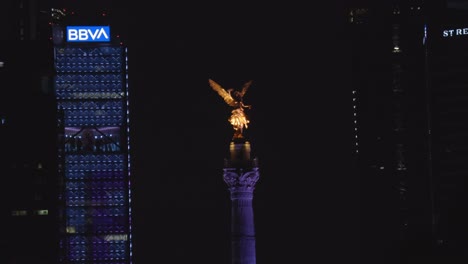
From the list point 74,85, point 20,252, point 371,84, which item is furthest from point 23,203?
point 371,84

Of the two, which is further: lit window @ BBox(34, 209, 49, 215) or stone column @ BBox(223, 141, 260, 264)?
lit window @ BBox(34, 209, 49, 215)

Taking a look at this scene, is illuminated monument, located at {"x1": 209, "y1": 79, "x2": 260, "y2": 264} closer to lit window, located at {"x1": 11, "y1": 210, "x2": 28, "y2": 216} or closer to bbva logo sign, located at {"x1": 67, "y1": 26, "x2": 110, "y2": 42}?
Answer: lit window, located at {"x1": 11, "y1": 210, "x2": 28, "y2": 216}

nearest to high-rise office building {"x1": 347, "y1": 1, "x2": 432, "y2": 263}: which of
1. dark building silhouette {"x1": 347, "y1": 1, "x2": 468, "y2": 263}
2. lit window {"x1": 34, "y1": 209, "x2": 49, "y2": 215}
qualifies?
dark building silhouette {"x1": 347, "y1": 1, "x2": 468, "y2": 263}

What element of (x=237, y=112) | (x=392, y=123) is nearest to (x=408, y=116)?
(x=392, y=123)

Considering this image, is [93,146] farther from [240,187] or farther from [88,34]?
[240,187]

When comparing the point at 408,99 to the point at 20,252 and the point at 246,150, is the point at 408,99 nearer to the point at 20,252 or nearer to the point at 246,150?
the point at 20,252

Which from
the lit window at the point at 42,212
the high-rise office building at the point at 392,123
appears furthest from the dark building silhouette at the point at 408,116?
the lit window at the point at 42,212

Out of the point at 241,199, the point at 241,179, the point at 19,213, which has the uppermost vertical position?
the point at 241,179
